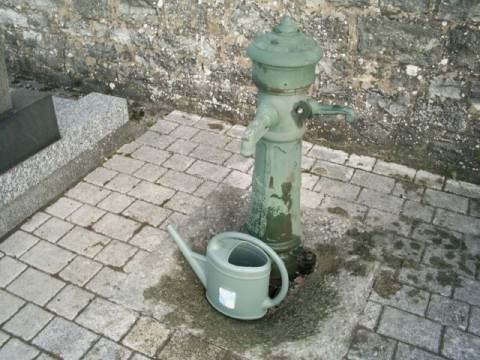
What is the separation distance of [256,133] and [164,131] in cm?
236

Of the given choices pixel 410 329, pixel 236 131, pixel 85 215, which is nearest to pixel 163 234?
pixel 85 215

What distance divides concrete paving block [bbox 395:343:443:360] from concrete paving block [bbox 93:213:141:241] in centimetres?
182

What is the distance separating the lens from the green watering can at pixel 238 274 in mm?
2805

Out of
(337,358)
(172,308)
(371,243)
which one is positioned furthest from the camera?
(371,243)

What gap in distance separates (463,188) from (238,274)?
2.24 m

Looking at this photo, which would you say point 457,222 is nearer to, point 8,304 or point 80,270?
point 80,270

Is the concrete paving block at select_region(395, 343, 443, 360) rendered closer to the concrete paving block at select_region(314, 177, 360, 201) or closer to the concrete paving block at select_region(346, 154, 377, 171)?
the concrete paving block at select_region(314, 177, 360, 201)

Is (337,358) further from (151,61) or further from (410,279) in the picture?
(151,61)

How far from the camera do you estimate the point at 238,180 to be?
4.15 meters

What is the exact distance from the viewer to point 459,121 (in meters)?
4.09

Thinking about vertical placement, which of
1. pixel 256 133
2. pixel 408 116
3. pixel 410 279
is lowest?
pixel 410 279

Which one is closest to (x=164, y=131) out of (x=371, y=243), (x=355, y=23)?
(x=355, y=23)

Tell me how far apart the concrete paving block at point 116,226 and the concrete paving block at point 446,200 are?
7.05 feet

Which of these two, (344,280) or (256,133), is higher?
(256,133)
